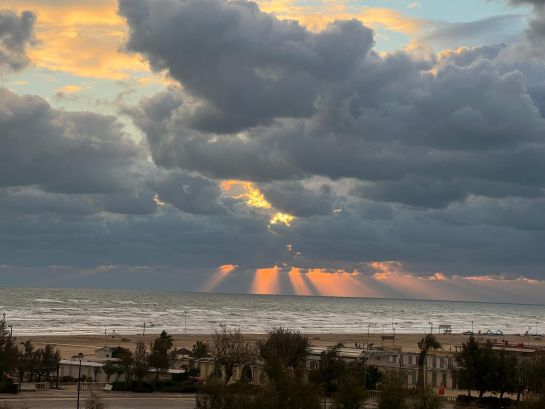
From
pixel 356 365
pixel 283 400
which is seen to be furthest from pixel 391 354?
pixel 283 400

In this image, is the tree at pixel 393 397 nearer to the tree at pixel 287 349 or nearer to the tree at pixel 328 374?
the tree at pixel 328 374

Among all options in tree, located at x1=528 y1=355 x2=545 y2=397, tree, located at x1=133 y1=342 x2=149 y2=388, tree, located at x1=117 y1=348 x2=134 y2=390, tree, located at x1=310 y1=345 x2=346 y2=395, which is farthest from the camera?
tree, located at x1=117 y1=348 x2=134 y2=390

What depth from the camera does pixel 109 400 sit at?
6656 cm

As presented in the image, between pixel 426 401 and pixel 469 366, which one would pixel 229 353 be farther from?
pixel 426 401

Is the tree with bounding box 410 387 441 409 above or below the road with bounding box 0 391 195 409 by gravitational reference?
above

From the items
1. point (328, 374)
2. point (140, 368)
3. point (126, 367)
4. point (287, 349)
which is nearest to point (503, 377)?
point (328, 374)

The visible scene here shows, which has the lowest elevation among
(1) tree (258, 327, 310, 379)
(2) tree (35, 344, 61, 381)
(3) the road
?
(3) the road

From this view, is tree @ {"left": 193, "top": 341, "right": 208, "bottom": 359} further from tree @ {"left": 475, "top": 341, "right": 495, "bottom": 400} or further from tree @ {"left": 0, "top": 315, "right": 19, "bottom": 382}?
tree @ {"left": 475, "top": 341, "right": 495, "bottom": 400}

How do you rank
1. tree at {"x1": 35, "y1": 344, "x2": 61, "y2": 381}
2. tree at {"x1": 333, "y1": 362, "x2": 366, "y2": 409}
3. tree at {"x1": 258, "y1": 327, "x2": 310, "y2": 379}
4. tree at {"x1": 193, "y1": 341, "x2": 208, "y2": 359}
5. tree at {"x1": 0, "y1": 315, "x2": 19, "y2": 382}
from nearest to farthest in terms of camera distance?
tree at {"x1": 333, "y1": 362, "x2": 366, "y2": 409}, tree at {"x1": 0, "y1": 315, "x2": 19, "y2": 382}, tree at {"x1": 258, "y1": 327, "x2": 310, "y2": 379}, tree at {"x1": 35, "y1": 344, "x2": 61, "y2": 381}, tree at {"x1": 193, "y1": 341, "x2": 208, "y2": 359}

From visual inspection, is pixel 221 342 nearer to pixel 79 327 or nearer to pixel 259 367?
pixel 259 367

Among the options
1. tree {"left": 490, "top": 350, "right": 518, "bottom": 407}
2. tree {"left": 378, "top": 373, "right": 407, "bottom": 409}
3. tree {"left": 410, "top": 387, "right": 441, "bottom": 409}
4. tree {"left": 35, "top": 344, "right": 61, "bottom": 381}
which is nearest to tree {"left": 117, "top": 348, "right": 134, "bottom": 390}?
tree {"left": 35, "top": 344, "right": 61, "bottom": 381}

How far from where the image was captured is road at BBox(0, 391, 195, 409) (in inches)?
2426

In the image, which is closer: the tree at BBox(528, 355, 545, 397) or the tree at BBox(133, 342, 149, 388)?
the tree at BBox(528, 355, 545, 397)

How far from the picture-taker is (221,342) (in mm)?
87750
